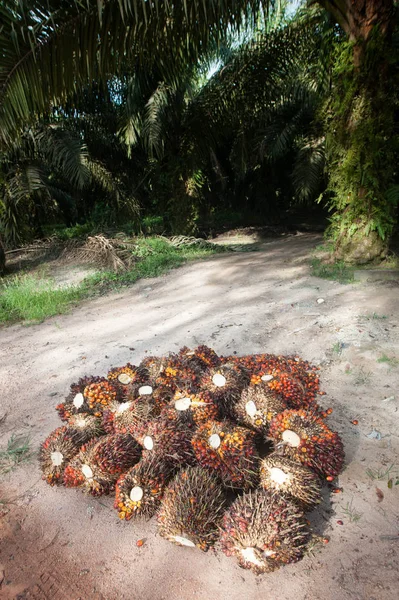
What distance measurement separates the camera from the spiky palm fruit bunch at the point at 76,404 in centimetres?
224

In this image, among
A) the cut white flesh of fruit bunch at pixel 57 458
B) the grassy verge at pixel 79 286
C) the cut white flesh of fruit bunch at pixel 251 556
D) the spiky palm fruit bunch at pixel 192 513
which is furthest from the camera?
the grassy verge at pixel 79 286

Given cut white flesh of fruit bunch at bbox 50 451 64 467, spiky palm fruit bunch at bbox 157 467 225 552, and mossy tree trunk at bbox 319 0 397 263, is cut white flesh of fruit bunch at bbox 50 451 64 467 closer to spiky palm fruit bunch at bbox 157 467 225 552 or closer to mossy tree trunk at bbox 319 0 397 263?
spiky palm fruit bunch at bbox 157 467 225 552

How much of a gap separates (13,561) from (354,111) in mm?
5431

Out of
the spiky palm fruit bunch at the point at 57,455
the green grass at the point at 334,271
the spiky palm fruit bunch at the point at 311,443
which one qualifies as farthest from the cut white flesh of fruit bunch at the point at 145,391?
the green grass at the point at 334,271

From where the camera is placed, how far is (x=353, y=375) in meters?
2.80

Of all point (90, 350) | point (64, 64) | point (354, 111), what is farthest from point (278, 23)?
point (90, 350)

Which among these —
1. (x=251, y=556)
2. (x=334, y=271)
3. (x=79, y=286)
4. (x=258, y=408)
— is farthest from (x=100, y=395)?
(x=79, y=286)

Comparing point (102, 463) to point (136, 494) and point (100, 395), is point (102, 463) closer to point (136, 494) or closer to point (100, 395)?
point (136, 494)

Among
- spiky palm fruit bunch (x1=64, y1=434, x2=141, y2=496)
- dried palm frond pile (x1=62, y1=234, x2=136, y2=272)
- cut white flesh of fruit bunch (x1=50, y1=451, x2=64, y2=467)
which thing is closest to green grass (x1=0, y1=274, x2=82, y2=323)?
dried palm frond pile (x1=62, y1=234, x2=136, y2=272)

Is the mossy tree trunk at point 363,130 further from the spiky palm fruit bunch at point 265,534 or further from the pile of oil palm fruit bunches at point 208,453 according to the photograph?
the spiky palm fruit bunch at point 265,534

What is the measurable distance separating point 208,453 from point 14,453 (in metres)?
1.24

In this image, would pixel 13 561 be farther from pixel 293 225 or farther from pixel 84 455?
pixel 293 225

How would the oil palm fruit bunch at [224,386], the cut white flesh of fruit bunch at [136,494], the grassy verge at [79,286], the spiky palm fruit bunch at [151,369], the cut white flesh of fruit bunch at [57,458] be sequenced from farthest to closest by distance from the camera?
the grassy verge at [79,286] → the spiky palm fruit bunch at [151,369] → the oil palm fruit bunch at [224,386] → the cut white flesh of fruit bunch at [57,458] → the cut white flesh of fruit bunch at [136,494]

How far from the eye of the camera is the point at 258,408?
2045 millimetres
